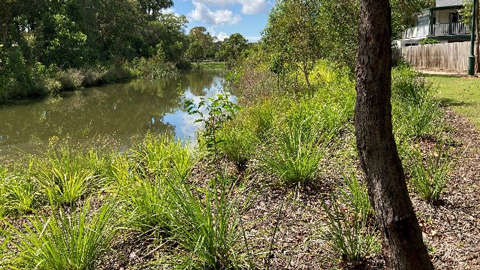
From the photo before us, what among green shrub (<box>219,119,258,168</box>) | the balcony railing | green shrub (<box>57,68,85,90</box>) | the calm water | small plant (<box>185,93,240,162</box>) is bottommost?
the calm water

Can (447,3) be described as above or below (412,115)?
above

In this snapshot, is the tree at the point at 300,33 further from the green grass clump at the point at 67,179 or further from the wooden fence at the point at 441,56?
the wooden fence at the point at 441,56

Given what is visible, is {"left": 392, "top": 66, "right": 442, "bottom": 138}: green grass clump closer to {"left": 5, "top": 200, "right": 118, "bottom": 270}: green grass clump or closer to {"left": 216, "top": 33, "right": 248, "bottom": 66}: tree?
{"left": 5, "top": 200, "right": 118, "bottom": 270}: green grass clump

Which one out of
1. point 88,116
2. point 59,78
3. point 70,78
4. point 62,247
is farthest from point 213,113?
point 70,78

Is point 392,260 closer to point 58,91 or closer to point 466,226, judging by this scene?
point 466,226

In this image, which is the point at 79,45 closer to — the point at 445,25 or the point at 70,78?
the point at 70,78

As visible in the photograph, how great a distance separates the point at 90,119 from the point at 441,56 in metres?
19.5

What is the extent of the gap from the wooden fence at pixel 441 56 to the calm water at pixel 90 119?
13011 mm

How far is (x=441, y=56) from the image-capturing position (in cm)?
2191

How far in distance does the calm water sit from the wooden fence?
13.0 m

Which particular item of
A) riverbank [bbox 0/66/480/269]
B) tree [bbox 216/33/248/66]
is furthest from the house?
riverbank [bbox 0/66/480/269]

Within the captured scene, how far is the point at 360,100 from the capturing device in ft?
6.89

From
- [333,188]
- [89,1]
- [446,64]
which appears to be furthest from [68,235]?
[89,1]

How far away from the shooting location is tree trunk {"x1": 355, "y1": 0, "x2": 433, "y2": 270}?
201 cm
